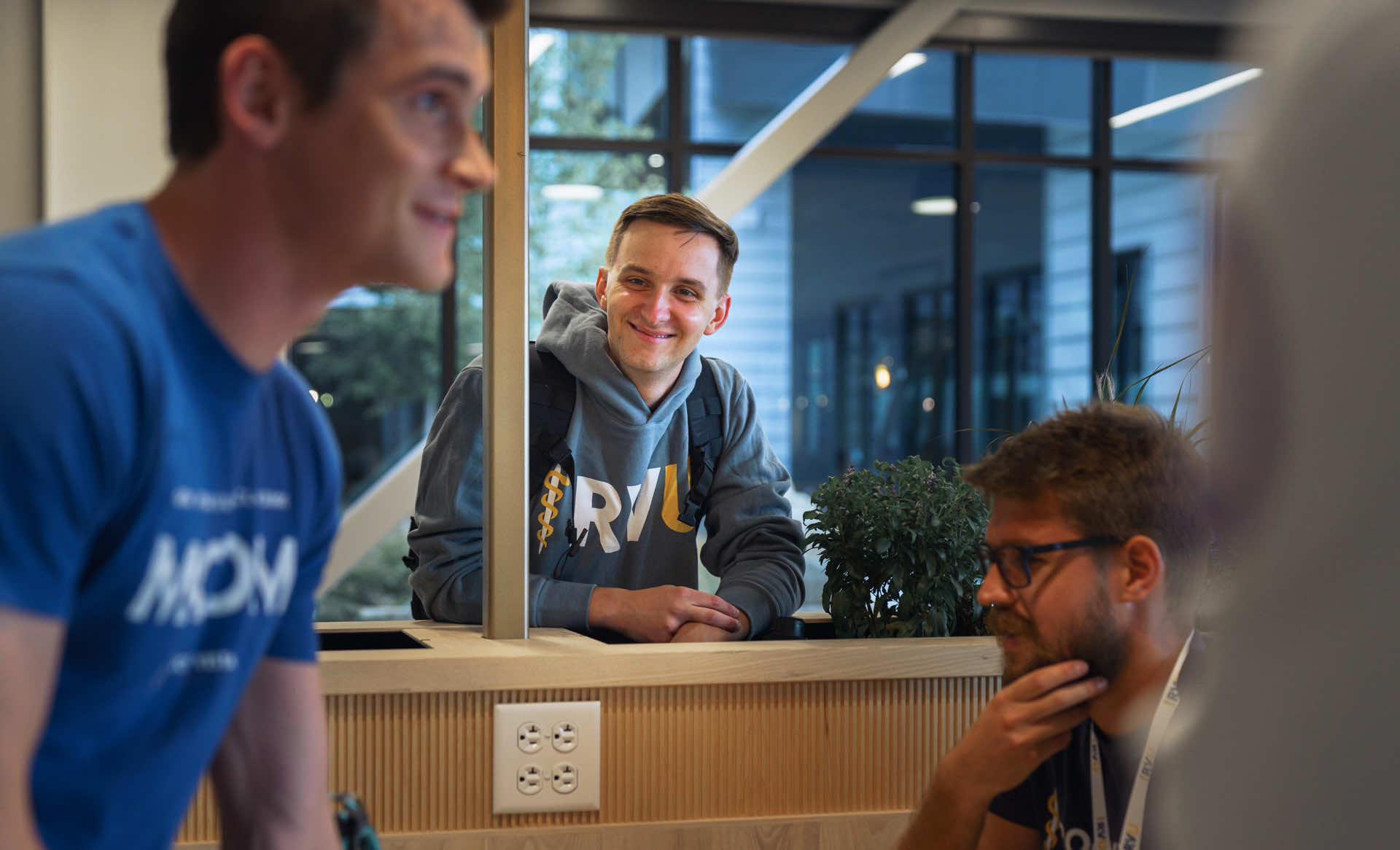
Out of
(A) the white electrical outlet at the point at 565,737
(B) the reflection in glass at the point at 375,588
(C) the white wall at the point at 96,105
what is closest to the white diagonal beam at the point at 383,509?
(B) the reflection in glass at the point at 375,588

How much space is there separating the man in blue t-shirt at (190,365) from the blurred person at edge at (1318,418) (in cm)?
52

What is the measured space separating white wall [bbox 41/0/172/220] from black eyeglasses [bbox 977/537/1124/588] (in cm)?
485

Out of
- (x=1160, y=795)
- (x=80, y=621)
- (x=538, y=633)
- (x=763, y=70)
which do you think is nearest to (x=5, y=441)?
(x=80, y=621)

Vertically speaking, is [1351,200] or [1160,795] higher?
[1351,200]

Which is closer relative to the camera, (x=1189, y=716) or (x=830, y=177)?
(x=1189, y=716)

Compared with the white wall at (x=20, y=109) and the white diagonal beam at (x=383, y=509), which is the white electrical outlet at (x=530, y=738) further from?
the white wall at (x=20, y=109)

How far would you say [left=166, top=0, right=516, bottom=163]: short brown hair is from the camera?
733 mm

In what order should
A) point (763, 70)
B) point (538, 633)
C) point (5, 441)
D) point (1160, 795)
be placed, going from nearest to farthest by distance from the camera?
point (5, 441), point (1160, 795), point (538, 633), point (763, 70)

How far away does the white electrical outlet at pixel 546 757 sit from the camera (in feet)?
5.15

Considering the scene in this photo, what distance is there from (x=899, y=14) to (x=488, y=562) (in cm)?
496

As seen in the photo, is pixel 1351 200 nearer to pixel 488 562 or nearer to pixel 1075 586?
pixel 1075 586

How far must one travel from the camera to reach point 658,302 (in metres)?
2.25

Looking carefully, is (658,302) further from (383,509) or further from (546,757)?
(383,509)

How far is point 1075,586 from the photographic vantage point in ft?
4.56
